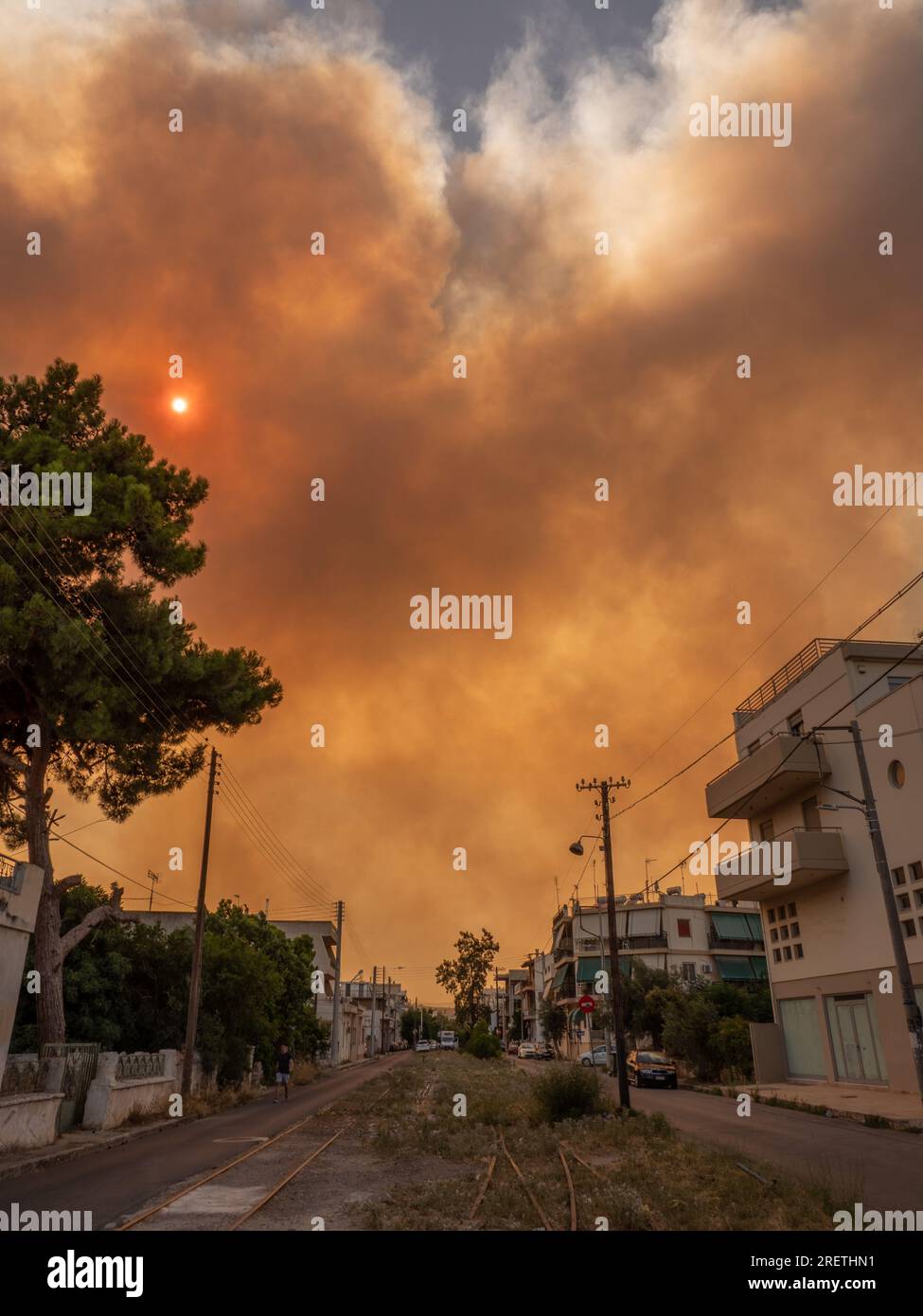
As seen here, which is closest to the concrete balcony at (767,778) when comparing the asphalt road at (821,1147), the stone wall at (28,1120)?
the asphalt road at (821,1147)

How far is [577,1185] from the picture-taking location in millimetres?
12023

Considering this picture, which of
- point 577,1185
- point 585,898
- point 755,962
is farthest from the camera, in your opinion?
point 585,898

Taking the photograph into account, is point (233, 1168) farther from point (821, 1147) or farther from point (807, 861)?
point (807, 861)

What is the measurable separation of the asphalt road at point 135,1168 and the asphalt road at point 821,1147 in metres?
9.00

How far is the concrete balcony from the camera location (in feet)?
104

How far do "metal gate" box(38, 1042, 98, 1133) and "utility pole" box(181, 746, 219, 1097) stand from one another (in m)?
5.25

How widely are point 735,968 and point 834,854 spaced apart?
4126cm

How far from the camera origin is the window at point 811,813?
32844 millimetres

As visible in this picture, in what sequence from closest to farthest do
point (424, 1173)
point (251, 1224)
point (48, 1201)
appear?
point (251, 1224) → point (48, 1201) → point (424, 1173)

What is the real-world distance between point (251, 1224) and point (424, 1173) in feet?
16.2

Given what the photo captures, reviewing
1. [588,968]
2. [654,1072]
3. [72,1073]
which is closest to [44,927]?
[72,1073]

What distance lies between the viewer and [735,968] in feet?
219
